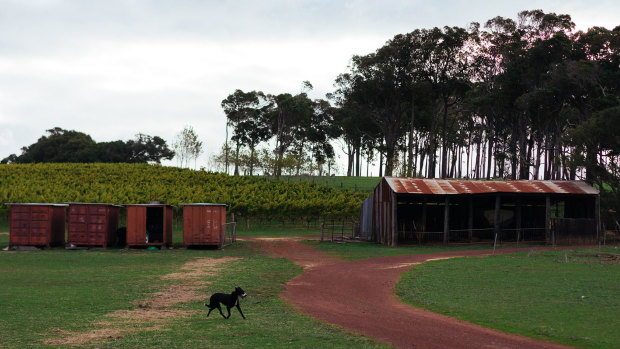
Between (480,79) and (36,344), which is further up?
(480,79)

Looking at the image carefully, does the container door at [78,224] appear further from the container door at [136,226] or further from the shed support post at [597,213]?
the shed support post at [597,213]

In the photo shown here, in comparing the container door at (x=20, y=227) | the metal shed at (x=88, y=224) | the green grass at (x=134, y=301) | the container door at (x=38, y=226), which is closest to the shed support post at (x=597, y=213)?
the green grass at (x=134, y=301)

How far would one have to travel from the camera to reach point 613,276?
20703 millimetres

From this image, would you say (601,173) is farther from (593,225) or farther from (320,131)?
(320,131)

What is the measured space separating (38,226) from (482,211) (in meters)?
31.8

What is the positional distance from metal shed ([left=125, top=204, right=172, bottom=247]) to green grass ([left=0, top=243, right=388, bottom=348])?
3923 mm

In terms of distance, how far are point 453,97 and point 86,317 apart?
6729 centimetres

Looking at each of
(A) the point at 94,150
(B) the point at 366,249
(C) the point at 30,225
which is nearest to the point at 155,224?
(C) the point at 30,225

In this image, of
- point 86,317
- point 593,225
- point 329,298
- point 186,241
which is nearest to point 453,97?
point 593,225

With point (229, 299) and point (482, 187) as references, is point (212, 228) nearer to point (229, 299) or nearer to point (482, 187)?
point (482, 187)

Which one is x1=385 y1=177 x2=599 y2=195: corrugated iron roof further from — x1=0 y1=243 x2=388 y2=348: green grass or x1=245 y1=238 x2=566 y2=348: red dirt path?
x1=0 y1=243 x2=388 y2=348: green grass

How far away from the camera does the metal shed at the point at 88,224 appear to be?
1300 inches

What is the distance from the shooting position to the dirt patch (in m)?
11.5

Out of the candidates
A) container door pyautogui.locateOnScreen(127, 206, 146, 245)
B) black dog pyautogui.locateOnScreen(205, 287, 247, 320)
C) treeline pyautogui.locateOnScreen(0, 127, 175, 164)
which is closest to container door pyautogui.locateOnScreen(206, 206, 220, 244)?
container door pyautogui.locateOnScreen(127, 206, 146, 245)
